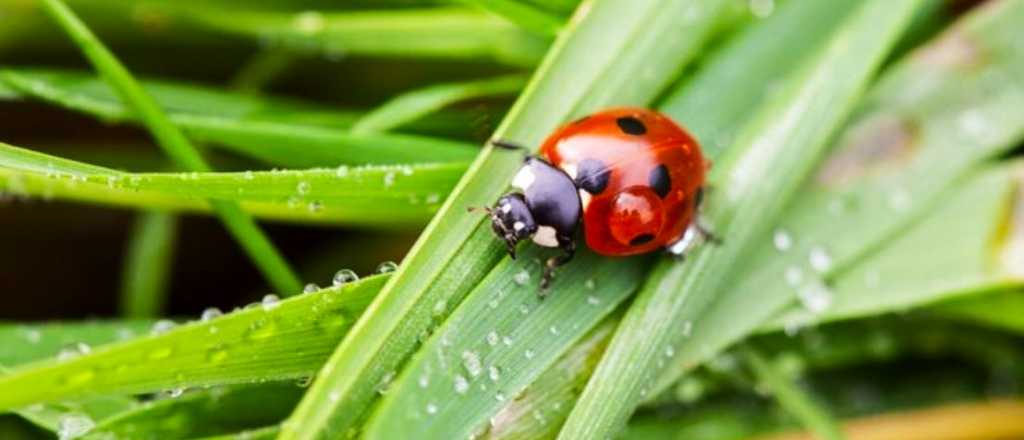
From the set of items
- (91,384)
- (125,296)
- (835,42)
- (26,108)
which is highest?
(26,108)

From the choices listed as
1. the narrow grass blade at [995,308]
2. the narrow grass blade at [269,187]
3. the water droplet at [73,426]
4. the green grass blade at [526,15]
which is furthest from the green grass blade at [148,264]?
the narrow grass blade at [995,308]

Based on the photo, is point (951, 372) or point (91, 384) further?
point (951, 372)

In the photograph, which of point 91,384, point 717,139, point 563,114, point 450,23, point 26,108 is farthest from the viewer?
point 26,108

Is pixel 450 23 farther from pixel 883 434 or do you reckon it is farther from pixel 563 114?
pixel 883 434

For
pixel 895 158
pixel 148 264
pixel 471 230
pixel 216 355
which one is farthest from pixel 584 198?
pixel 148 264

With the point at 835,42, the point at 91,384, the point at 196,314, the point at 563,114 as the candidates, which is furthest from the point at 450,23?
the point at 91,384

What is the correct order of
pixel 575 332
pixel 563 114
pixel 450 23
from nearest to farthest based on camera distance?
pixel 575 332, pixel 563 114, pixel 450 23

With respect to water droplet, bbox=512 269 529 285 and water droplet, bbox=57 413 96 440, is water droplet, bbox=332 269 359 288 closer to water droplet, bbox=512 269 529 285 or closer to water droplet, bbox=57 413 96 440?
water droplet, bbox=512 269 529 285
